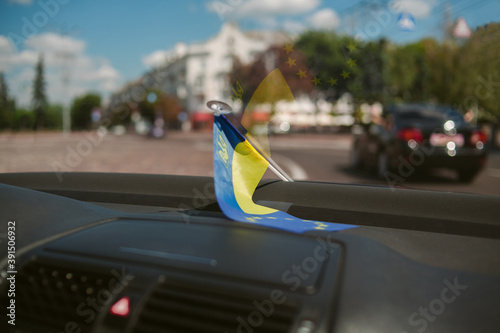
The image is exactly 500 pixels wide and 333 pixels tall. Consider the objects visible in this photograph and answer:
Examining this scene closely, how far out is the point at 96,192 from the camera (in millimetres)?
2242

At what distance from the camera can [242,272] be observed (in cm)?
109

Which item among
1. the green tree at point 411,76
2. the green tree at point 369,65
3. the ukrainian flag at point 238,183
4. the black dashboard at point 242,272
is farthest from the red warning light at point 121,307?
the green tree at point 411,76

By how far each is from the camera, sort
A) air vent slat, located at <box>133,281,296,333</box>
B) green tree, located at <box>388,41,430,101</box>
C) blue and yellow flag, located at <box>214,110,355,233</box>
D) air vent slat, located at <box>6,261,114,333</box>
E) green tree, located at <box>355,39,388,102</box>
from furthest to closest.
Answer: green tree, located at <box>388,41,430,101</box> → green tree, located at <box>355,39,388,102</box> → blue and yellow flag, located at <box>214,110,355,233</box> → air vent slat, located at <box>6,261,114,333</box> → air vent slat, located at <box>133,281,296,333</box>

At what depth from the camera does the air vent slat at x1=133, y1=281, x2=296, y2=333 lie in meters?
0.99

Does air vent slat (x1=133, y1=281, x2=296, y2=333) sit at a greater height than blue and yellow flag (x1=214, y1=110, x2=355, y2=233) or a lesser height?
lesser

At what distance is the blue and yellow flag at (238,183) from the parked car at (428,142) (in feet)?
25.8

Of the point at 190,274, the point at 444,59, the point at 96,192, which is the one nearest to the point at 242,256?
the point at 190,274

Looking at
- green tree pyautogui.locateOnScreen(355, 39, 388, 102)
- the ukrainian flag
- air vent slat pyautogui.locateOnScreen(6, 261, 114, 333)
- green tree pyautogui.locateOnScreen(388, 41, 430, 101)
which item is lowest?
air vent slat pyautogui.locateOnScreen(6, 261, 114, 333)

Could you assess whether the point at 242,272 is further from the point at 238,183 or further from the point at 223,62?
the point at 223,62

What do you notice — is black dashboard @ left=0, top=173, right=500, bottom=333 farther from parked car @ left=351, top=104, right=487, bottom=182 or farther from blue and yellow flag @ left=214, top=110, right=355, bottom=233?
parked car @ left=351, top=104, right=487, bottom=182

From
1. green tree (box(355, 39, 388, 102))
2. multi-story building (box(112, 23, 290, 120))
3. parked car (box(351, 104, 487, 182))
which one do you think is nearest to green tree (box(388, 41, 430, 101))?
multi-story building (box(112, 23, 290, 120))

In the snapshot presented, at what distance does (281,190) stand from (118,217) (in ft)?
2.49

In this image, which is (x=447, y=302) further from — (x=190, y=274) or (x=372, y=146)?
(x=372, y=146)

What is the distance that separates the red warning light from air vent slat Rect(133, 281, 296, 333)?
0.05 m
